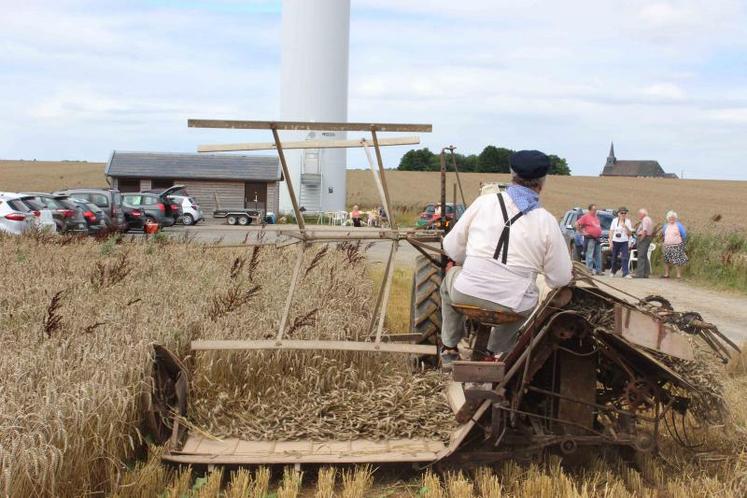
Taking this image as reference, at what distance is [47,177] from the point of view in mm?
86250

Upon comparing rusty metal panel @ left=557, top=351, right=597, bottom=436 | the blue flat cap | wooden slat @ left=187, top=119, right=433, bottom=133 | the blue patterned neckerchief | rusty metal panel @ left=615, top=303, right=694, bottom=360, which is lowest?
rusty metal panel @ left=557, top=351, right=597, bottom=436

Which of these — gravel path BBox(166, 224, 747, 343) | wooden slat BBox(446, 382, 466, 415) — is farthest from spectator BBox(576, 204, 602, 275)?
wooden slat BBox(446, 382, 466, 415)

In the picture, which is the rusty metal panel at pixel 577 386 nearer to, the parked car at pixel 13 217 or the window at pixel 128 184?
the parked car at pixel 13 217

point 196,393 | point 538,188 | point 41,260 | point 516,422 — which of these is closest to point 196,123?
point 196,393

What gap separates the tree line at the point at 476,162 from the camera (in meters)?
96.8

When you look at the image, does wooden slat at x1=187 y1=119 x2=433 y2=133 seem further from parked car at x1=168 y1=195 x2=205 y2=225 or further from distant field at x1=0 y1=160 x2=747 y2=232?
distant field at x1=0 y1=160 x2=747 y2=232

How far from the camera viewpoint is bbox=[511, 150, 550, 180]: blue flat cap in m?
5.54

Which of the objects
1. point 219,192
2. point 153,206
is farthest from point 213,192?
point 153,206

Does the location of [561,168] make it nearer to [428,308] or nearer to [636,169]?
[636,169]

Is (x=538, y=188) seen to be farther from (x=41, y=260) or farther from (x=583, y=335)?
(x=41, y=260)

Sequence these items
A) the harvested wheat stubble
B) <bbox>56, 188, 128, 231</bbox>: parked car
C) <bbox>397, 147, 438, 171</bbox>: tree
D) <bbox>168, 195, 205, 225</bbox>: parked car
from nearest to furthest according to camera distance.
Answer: the harvested wheat stubble, <bbox>56, 188, 128, 231</bbox>: parked car, <bbox>168, 195, 205, 225</bbox>: parked car, <bbox>397, 147, 438, 171</bbox>: tree

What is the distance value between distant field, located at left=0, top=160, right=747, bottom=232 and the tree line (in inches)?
378

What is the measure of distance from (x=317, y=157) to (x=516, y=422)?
1653 inches

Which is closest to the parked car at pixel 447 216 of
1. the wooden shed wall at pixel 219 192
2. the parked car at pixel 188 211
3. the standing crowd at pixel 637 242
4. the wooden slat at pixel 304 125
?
the wooden slat at pixel 304 125
